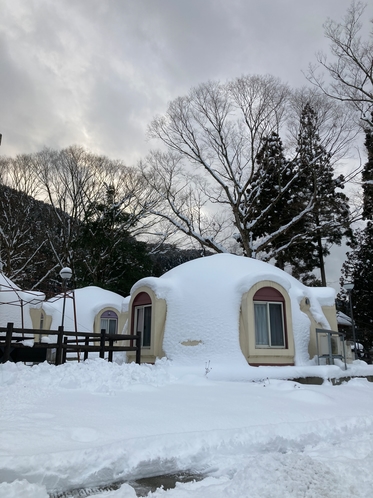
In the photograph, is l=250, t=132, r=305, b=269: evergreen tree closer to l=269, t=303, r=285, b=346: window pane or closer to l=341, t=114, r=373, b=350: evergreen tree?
l=341, t=114, r=373, b=350: evergreen tree

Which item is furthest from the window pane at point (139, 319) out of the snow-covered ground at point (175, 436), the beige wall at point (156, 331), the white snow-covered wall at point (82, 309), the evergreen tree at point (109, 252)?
the evergreen tree at point (109, 252)

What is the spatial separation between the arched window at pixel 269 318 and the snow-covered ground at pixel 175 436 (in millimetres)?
3674

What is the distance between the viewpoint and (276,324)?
41.3ft

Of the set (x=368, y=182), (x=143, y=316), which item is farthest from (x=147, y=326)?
(x=368, y=182)

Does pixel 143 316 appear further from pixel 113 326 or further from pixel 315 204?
pixel 315 204

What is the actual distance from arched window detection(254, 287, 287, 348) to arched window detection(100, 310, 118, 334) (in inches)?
459

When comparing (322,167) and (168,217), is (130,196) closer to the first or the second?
(168,217)

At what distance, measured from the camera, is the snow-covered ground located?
142 inches

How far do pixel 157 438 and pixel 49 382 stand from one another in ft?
12.3

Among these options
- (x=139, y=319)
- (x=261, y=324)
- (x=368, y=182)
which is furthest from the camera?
(x=368, y=182)

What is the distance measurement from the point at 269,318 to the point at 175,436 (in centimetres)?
822

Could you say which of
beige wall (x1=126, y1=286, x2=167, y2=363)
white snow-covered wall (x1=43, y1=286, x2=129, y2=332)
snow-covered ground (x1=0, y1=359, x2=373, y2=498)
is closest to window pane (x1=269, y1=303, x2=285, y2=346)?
beige wall (x1=126, y1=286, x2=167, y2=363)

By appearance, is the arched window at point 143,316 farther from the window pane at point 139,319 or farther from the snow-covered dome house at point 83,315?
the snow-covered dome house at point 83,315

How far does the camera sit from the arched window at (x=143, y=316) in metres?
13.5
